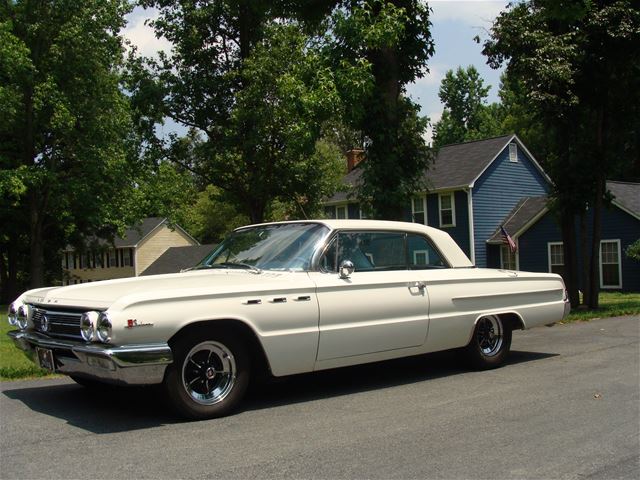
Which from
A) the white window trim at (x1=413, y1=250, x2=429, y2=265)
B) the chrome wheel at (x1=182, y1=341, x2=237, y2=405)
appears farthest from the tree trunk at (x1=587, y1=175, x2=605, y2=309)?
the chrome wheel at (x1=182, y1=341, x2=237, y2=405)

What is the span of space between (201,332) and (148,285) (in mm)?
627

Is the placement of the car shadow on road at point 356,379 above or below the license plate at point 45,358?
below

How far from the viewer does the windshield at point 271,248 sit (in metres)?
6.48

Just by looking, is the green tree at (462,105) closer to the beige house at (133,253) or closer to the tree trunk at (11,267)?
the beige house at (133,253)

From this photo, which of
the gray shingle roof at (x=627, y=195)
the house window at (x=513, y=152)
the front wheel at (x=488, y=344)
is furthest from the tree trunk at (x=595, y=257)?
the house window at (x=513, y=152)

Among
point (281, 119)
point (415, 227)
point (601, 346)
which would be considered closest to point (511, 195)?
point (281, 119)

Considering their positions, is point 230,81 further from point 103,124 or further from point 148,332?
point 148,332

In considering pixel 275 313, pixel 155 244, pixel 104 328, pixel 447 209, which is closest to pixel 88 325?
pixel 104 328

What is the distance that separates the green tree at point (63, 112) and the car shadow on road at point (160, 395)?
931 inches

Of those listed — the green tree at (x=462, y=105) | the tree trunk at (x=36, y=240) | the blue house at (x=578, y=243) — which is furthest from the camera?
the green tree at (x=462, y=105)

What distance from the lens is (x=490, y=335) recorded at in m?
7.93

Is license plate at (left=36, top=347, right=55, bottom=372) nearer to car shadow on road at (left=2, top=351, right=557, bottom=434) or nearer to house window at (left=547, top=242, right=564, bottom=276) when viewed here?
car shadow on road at (left=2, top=351, right=557, bottom=434)

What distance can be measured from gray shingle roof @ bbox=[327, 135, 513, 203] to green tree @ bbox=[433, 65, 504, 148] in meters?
35.9

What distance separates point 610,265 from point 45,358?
88.2ft
